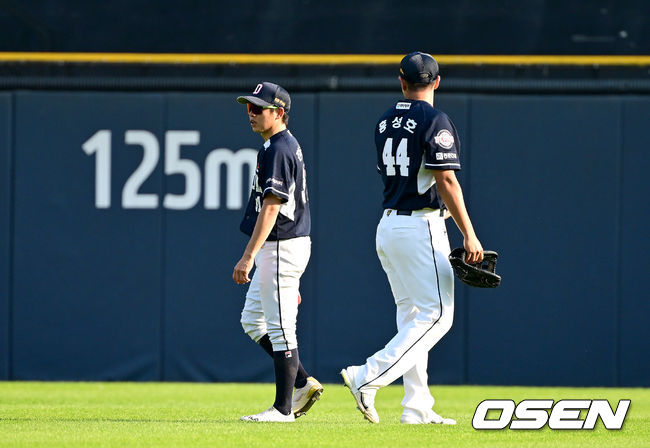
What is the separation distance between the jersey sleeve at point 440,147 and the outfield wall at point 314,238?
166 inches

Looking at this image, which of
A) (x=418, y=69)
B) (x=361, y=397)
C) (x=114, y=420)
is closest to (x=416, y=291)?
(x=361, y=397)

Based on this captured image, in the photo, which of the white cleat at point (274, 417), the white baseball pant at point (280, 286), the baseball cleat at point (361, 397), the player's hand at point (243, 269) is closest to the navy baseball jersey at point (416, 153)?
the white baseball pant at point (280, 286)

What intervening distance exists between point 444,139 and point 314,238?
14.3 feet

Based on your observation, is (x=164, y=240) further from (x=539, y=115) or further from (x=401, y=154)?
(x=401, y=154)

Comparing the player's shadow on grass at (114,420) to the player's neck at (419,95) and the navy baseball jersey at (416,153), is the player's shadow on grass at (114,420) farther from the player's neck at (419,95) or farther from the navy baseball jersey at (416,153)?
the player's neck at (419,95)

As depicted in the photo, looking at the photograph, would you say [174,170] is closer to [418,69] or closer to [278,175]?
[278,175]

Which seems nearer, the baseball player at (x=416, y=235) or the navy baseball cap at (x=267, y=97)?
the baseball player at (x=416, y=235)

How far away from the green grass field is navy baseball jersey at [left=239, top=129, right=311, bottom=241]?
3.38 feet

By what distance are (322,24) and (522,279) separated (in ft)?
9.45

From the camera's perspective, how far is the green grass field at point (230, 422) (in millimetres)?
4809

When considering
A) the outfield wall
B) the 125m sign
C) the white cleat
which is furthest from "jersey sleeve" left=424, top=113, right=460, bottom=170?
the 125m sign

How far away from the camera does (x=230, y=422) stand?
573 cm

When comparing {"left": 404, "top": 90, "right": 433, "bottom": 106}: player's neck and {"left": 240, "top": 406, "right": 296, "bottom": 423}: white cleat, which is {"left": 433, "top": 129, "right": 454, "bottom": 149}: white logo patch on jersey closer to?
{"left": 404, "top": 90, "right": 433, "bottom": 106}: player's neck

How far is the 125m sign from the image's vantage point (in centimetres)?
961
